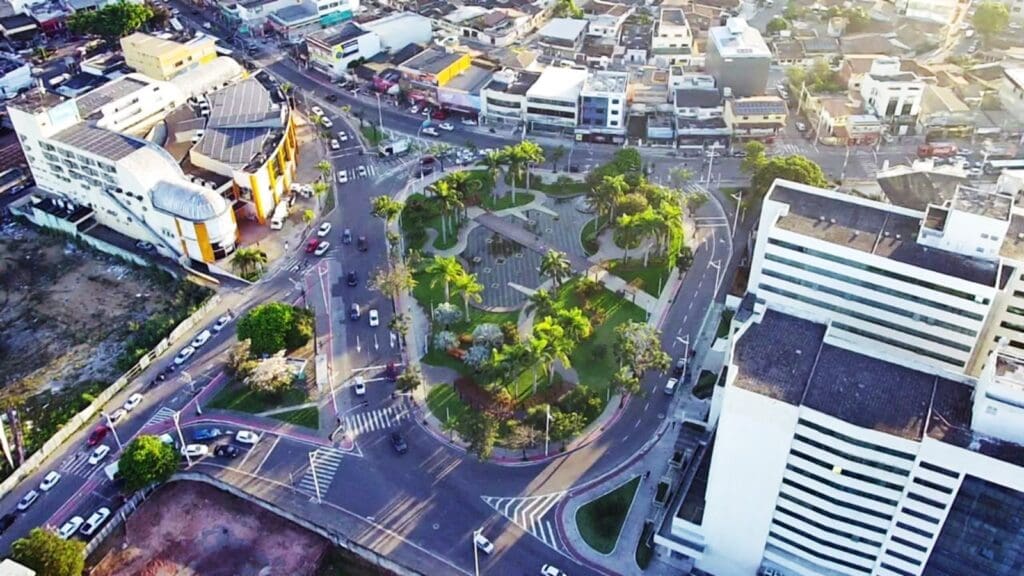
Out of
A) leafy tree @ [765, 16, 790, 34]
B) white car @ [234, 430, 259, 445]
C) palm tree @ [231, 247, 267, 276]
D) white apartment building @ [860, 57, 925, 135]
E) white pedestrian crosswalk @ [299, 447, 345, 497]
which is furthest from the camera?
leafy tree @ [765, 16, 790, 34]

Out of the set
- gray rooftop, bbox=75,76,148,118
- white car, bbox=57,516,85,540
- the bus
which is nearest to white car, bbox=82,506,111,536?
white car, bbox=57,516,85,540

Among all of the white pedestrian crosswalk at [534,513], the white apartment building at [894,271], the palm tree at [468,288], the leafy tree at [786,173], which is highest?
the white apartment building at [894,271]

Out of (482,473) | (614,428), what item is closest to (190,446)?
(482,473)

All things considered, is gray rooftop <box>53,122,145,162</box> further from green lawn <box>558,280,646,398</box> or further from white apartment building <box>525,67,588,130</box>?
white apartment building <box>525,67,588,130</box>

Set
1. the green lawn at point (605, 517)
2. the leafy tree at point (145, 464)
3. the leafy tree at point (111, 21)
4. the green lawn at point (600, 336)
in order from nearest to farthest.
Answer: the green lawn at point (605, 517)
the leafy tree at point (145, 464)
the green lawn at point (600, 336)
the leafy tree at point (111, 21)

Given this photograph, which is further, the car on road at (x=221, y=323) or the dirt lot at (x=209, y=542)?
the car on road at (x=221, y=323)

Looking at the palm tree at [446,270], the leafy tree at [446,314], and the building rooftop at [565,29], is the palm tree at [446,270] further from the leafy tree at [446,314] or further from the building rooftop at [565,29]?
the building rooftop at [565,29]

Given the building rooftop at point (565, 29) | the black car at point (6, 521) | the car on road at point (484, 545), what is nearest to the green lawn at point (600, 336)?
the car on road at point (484, 545)
